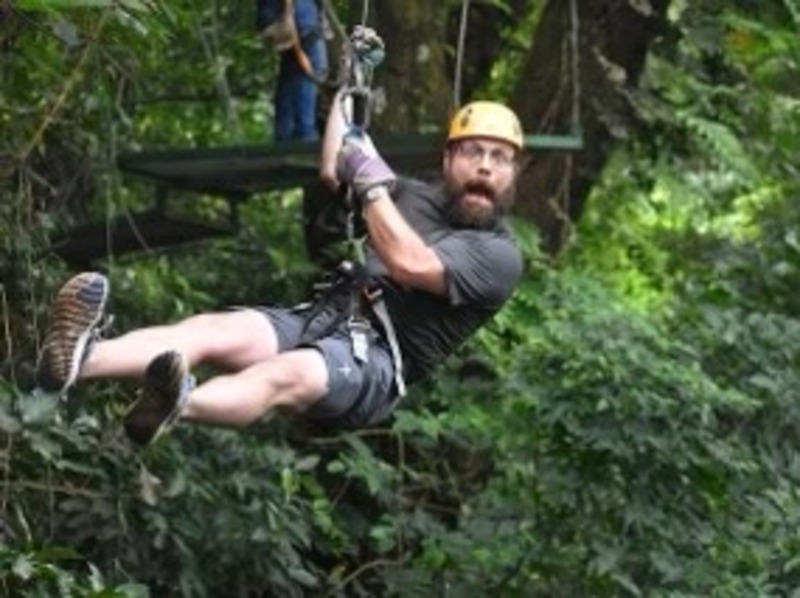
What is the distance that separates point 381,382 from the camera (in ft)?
19.8

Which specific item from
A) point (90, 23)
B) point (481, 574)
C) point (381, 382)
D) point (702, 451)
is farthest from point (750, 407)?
point (90, 23)

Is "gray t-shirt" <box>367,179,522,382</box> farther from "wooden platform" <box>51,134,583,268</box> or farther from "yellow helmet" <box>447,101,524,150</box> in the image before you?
"wooden platform" <box>51,134,583,268</box>

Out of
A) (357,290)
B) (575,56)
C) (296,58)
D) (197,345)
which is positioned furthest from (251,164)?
(197,345)

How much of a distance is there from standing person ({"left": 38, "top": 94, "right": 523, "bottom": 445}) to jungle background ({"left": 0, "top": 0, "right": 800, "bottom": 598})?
523mm

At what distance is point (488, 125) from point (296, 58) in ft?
6.70

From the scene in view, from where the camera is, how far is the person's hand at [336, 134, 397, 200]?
5879 mm

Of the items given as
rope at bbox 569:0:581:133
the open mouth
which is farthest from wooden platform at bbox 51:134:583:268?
the open mouth

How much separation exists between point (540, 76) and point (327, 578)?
8.11 feet

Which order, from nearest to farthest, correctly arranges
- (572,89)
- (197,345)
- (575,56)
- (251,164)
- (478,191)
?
(197,345), (478,191), (251,164), (575,56), (572,89)

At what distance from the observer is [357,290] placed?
20.0 feet

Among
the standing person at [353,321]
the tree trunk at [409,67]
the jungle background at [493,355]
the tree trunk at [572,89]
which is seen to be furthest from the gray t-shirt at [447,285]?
the tree trunk at [572,89]

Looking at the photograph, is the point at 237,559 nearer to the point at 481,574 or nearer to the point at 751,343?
the point at 481,574

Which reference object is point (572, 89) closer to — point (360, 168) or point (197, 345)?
point (360, 168)

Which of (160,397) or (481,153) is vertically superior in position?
(481,153)
